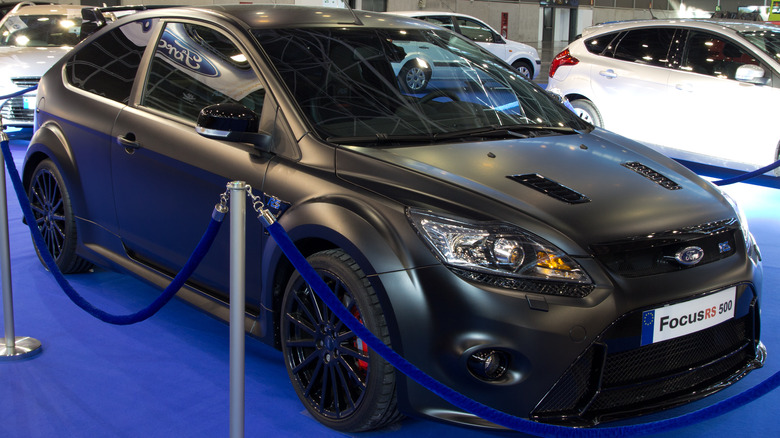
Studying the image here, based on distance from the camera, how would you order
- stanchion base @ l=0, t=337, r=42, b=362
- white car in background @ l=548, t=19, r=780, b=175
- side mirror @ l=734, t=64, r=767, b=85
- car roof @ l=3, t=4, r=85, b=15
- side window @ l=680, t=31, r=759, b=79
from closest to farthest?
stanchion base @ l=0, t=337, r=42, b=362 < side mirror @ l=734, t=64, r=767, b=85 < white car in background @ l=548, t=19, r=780, b=175 < side window @ l=680, t=31, r=759, b=79 < car roof @ l=3, t=4, r=85, b=15

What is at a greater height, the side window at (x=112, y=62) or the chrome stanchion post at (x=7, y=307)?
the side window at (x=112, y=62)

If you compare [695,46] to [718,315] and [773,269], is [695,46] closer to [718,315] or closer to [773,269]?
[773,269]

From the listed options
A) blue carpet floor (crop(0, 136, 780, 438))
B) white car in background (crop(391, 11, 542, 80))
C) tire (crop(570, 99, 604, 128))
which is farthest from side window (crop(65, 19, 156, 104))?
white car in background (crop(391, 11, 542, 80))

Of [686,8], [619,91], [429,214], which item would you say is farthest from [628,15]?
[429,214]

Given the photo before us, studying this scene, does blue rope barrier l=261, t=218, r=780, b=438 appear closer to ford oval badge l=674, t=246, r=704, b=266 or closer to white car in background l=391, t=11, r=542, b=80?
ford oval badge l=674, t=246, r=704, b=266

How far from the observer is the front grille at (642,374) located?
2164 millimetres

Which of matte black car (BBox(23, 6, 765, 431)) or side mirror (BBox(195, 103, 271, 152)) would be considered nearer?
matte black car (BBox(23, 6, 765, 431))

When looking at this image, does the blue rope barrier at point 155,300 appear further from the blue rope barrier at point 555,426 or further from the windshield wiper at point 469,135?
the blue rope barrier at point 555,426

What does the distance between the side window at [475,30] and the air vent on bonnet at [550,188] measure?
11.9 m

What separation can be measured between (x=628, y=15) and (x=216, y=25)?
1564 inches

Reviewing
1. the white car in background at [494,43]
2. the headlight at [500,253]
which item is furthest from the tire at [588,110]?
the white car in background at [494,43]

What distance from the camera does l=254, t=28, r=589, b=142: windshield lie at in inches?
111

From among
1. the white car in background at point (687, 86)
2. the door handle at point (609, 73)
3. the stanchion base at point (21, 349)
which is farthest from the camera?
the door handle at point (609, 73)

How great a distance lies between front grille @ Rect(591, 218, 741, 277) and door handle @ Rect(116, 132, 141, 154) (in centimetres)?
196
